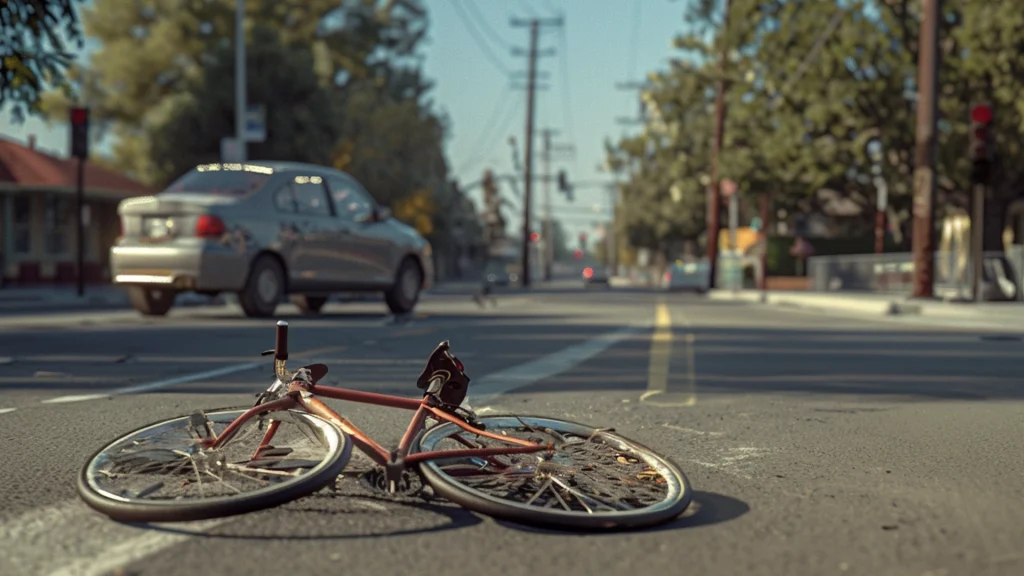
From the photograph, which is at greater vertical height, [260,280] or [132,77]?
[132,77]

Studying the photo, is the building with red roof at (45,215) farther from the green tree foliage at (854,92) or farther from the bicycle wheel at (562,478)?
the bicycle wheel at (562,478)

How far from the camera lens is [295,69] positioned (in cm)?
4297

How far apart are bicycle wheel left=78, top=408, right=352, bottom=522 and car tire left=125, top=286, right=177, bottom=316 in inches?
447

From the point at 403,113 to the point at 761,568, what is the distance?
5375 centimetres

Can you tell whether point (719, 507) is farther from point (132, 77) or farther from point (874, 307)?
point (132, 77)

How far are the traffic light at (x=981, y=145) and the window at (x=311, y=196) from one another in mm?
11458

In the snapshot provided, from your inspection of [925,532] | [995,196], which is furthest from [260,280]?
[995,196]

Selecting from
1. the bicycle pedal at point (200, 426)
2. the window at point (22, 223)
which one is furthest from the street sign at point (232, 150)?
the bicycle pedal at point (200, 426)

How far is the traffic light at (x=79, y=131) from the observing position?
27.4 m

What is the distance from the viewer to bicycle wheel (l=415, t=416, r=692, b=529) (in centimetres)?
395

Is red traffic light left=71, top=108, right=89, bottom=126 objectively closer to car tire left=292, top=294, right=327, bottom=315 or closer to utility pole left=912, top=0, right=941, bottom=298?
car tire left=292, top=294, right=327, bottom=315

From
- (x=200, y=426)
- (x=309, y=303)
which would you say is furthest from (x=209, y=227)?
(x=200, y=426)

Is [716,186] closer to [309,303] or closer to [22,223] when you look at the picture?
[22,223]

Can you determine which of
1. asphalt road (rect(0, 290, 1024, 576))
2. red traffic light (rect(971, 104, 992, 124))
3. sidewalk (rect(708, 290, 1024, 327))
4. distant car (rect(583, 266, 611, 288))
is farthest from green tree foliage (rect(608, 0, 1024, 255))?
distant car (rect(583, 266, 611, 288))
